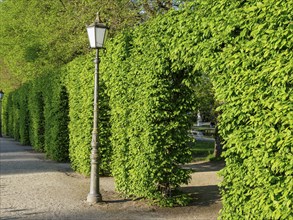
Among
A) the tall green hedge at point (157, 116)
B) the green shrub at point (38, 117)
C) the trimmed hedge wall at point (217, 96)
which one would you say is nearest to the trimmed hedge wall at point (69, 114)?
the green shrub at point (38, 117)

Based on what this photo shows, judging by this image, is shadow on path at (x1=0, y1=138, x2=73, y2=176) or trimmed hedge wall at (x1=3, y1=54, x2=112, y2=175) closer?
trimmed hedge wall at (x1=3, y1=54, x2=112, y2=175)

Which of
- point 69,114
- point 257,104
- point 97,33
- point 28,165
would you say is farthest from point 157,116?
point 28,165

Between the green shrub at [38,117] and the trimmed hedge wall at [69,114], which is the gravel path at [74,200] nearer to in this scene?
the trimmed hedge wall at [69,114]

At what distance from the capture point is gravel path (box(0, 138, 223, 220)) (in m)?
7.36

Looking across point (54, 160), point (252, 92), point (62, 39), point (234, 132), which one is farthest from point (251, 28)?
point (62, 39)

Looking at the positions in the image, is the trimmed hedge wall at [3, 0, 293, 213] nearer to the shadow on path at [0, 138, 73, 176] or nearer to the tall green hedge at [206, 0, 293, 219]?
the tall green hedge at [206, 0, 293, 219]

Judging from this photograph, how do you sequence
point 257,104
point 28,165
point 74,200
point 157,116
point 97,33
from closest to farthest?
point 257,104 → point 157,116 → point 97,33 → point 74,200 → point 28,165

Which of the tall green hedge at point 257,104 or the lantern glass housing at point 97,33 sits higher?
the lantern glass housing at point 97,33

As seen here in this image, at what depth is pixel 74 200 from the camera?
862 centimetres

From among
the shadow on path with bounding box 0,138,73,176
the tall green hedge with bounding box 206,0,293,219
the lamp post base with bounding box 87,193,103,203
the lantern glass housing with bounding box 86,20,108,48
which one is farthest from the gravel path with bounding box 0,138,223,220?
the lantern glass housing with bounding box 86,20,108,48

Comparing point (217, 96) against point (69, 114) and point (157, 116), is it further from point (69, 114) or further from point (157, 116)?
point (69, 114)

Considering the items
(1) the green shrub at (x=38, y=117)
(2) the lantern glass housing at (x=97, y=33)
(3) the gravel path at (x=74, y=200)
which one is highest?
(2) the lantern glass housing at (x=97, y=33)

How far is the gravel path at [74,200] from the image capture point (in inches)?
290

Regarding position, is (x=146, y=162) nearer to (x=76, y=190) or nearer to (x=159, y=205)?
(x=159, y=205)
